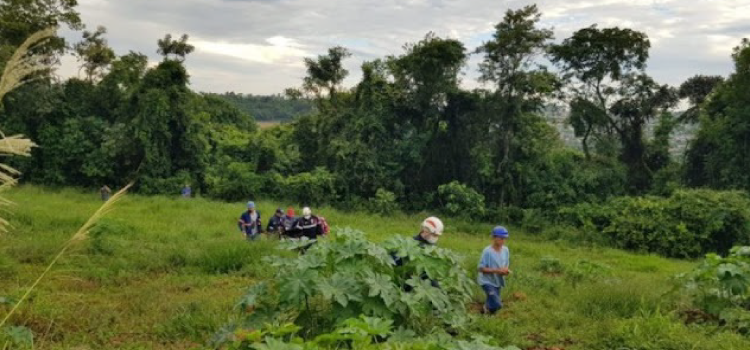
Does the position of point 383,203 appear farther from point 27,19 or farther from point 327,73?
point 27,19

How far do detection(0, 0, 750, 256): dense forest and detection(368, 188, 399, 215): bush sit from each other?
0.05 m

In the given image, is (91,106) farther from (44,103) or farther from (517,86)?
(517,86)

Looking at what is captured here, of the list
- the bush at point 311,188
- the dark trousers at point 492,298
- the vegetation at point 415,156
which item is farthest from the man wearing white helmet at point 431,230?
the bush at point 311,188

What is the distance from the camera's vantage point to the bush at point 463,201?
70.1 ft

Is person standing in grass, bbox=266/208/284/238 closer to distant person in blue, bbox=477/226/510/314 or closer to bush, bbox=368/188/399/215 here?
distant person in blue, bbox=477/226/510/314

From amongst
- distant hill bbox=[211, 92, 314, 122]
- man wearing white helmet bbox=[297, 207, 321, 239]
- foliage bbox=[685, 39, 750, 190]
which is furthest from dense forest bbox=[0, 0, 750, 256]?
distant hill bbox=[211, 92, 314, 122]

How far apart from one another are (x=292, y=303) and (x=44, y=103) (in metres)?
25.1

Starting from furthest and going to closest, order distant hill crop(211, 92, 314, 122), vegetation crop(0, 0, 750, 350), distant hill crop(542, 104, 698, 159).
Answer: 1. distant hill crop(211, 92, 314, 122)
2. distant hill crop(542, 104, 698, 159)
3. vegetation crop(0, 0, 750, 350)

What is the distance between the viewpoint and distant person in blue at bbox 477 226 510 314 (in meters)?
6.59

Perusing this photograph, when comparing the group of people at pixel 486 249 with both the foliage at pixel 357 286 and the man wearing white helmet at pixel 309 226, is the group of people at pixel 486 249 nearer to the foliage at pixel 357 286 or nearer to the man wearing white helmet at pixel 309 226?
the man wearing white helmet at pixel 309 226

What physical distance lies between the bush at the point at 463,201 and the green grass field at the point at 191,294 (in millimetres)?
7533

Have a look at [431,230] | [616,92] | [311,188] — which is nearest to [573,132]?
[616,92]

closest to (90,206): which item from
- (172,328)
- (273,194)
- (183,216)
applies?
(183,216)

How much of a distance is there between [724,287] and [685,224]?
13.4 metres
